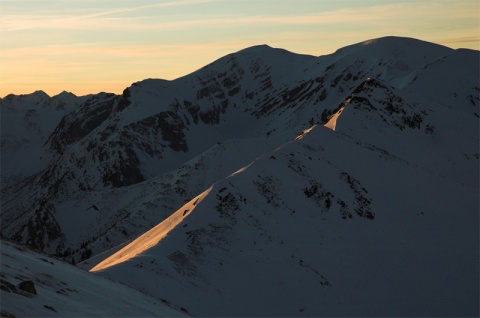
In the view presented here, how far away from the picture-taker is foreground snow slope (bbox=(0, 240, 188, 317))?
48.3ft

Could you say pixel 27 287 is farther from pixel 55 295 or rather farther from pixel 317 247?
pixel 317 247

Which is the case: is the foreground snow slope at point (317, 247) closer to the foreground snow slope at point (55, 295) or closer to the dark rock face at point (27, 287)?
the foreground snow slope at point (55, 295)

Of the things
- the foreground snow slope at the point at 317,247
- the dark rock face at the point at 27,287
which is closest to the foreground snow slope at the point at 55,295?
the dark rock face at the point at 27,287

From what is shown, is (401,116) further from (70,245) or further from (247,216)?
(70,245)

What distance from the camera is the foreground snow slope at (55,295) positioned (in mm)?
14727

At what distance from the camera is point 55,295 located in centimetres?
1700

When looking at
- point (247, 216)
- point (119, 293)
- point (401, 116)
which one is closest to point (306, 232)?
point (247, 216)

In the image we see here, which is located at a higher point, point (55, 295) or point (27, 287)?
point (27, 287)

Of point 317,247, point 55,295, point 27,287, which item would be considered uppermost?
point 27,287

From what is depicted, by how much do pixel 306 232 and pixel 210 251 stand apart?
8879mm

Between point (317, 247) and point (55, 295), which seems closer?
point (55, 295)

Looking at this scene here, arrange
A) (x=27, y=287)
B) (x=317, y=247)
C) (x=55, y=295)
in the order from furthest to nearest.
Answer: (x=317, y=247)
(x=55, y=295)
(x=27, y=287)

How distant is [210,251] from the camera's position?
40688mm

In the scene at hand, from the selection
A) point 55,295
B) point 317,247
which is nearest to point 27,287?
point 55,295
